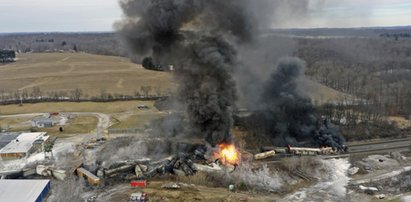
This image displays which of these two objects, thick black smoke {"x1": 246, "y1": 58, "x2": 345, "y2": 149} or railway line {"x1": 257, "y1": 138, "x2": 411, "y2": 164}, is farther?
thick black smoke {"x1": 246, "y1": 58, "x2": 345, "y2": 149}

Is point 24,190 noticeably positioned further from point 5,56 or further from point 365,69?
point 5,56

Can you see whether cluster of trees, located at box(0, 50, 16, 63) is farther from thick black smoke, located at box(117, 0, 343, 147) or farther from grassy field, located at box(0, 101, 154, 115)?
thick black smoke, located at box(117, 0, 343, 147)

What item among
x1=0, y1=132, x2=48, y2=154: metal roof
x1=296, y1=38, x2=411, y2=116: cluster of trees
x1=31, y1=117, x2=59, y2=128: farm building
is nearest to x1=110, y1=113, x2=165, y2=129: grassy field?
x1=31, y1=117, x2=59, y2=128: farm building

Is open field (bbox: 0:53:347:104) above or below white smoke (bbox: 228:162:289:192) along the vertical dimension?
above

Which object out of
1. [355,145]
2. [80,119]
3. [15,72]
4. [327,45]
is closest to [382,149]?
[355,145]

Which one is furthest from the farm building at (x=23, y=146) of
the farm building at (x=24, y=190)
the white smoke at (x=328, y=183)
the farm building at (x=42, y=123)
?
the white smoke at (x=328, y=183)

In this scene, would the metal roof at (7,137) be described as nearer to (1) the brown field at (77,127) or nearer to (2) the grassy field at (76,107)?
(1) the brown field at (77,127)

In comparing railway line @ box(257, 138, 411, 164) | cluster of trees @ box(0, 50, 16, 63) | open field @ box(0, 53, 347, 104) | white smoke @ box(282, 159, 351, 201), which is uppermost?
cluster of trees @ box(0, 50, 16, 63)

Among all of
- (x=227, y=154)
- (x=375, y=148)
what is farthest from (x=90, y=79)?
(x=375, y=148)
